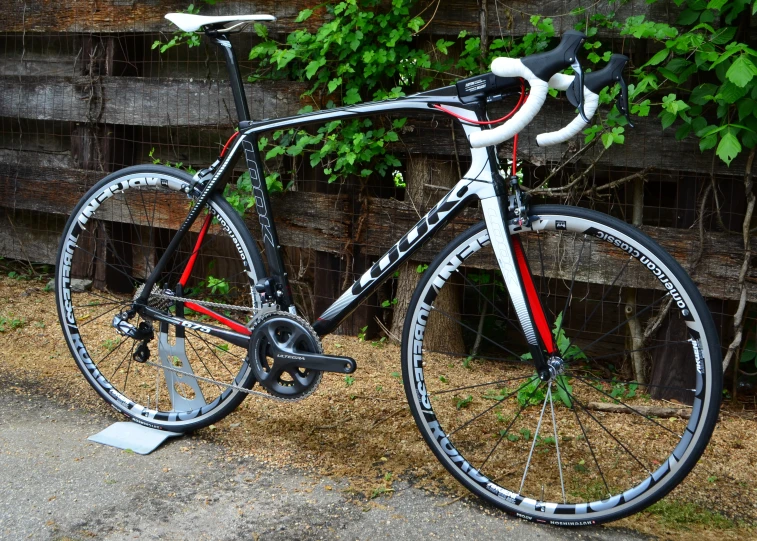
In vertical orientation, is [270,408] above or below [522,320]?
below

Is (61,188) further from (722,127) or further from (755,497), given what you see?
(755,497)

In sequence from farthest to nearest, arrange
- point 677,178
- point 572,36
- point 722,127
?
point 677,178
point 722,127
point 572,36

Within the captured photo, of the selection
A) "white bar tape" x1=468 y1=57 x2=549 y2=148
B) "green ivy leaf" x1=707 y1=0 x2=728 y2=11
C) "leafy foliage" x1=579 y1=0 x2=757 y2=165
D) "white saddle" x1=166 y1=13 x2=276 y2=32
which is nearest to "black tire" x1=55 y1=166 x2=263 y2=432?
"white saddle" x1=166 y1=13 x2=276 y2=32

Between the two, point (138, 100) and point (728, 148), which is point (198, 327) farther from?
point (728, 148)

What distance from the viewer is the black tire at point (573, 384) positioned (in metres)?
2.59

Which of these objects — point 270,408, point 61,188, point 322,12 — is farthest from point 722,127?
point 61,188

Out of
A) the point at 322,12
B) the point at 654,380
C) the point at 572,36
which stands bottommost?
the point at 654,380

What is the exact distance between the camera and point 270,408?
376 centimetres

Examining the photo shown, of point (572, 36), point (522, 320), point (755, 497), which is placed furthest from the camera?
point (755, 497)

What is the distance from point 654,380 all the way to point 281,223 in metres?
2.06

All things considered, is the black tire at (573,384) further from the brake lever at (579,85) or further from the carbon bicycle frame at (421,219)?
the brake lever at (579,85)

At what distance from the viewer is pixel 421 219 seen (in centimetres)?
300

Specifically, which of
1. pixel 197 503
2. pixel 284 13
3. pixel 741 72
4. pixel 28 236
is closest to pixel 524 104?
pixel 741 72

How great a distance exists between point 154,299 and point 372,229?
1241 mm
